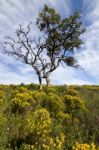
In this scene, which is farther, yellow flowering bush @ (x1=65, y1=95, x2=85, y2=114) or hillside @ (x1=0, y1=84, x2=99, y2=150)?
yellow flowering bush @ (x1=65, y1=95, x2=85, y2=114)

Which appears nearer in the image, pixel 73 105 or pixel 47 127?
pixel 47 127

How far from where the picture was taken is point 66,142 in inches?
390

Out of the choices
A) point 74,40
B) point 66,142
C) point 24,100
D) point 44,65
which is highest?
point 74,40

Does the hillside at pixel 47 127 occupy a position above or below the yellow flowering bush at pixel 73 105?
below

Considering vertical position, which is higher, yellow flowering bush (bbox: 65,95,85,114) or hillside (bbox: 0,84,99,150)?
yellow flowering bush (bbox: 65,95,85,114)

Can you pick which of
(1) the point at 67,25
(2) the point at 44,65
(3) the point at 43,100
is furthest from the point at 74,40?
(3) the point at 43,100

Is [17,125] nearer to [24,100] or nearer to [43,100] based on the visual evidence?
[24,100]

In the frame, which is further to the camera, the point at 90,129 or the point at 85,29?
the point at 85,29

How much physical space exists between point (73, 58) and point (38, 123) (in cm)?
3264

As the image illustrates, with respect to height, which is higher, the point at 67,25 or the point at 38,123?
the point at 67,25

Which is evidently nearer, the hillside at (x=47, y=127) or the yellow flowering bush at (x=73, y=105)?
the hillside at (x=47, y=127)

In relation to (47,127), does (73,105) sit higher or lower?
higher

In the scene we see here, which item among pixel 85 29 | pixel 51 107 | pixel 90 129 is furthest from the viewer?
pixel 85 29

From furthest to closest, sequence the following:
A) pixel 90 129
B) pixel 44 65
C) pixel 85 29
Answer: pixel 85 29 < pixel 44 65 < pixel 90 129
